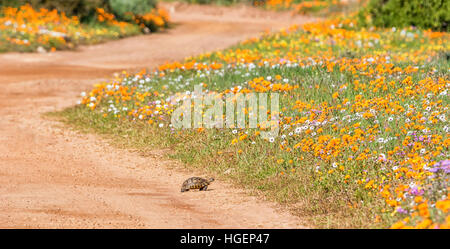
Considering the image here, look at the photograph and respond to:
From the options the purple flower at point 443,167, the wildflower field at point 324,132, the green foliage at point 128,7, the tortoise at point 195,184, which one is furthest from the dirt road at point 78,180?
the green foliage at point 128,7

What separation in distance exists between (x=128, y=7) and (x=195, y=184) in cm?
1792

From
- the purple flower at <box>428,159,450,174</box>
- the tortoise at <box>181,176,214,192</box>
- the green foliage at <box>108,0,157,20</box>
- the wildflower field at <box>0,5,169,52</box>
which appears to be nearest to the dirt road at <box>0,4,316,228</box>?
the tortoise at <box>181,176,214,192</box>

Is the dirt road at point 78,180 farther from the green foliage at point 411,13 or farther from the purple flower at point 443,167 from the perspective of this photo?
the green foliage at point 411,13

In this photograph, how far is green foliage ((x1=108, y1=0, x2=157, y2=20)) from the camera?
2508cm

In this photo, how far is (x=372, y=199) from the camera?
24.1 ft

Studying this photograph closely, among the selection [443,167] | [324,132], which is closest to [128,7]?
[324,132]

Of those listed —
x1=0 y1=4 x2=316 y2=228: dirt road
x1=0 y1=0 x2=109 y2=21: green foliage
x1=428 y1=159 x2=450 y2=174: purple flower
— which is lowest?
x1=0 y1=4 x2=316 y2=228: dirt road

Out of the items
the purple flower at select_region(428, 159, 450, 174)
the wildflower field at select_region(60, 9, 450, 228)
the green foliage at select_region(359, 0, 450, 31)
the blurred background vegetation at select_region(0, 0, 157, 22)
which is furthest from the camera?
the blurred background vegetation at select_region(0, 0, 157, 22)

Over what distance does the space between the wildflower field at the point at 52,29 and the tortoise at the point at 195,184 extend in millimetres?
11987

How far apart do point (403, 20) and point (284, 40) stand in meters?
3.57

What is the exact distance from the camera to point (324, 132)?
9102mm

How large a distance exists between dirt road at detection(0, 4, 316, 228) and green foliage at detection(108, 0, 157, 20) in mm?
7889

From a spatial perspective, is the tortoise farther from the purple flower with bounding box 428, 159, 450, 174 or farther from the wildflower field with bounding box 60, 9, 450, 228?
the purple flower with bounding box 428, 159, 450, 174

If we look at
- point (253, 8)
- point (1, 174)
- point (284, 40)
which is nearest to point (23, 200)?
point (1, 174)
